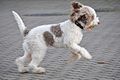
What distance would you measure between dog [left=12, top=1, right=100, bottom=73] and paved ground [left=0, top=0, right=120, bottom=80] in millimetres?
402

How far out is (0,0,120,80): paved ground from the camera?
25.1ft

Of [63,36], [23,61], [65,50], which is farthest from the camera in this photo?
[65,50]

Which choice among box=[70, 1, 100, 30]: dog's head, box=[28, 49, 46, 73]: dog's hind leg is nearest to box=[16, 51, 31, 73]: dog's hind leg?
box=[28, 49, 46, 73]: dog's hind leg

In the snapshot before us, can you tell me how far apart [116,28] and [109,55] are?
3414 mm

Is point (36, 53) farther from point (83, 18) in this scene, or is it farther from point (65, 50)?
point (65, 50)

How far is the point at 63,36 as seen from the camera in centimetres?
737

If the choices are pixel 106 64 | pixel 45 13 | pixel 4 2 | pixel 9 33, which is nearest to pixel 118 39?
pixel 106 64

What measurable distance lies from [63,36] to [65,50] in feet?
7.49

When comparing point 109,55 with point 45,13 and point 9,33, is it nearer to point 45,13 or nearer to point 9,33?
point 9,33

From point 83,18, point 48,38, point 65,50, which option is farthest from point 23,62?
point 65,50

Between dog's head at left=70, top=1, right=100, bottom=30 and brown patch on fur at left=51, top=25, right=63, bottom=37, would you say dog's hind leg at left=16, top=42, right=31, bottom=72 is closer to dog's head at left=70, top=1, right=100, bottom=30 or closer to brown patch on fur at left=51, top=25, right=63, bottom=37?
brown patch on fur at left=51, top=25, right=63, bottom=37

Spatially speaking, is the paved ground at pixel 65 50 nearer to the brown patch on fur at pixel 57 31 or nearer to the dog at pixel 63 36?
the dog at pixel 63 36

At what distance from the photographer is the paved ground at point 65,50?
765 cm

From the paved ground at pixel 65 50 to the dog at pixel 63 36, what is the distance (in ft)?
1.32
